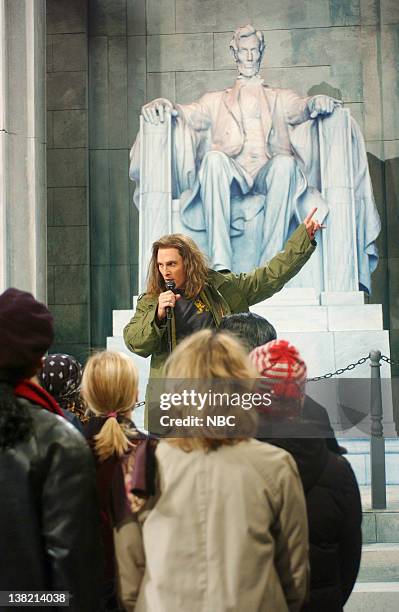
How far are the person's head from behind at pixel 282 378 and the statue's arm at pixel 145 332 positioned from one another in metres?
1.35

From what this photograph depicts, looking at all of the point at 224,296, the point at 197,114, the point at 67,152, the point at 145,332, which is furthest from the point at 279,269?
the point at 67,152

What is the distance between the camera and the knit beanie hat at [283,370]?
229cm

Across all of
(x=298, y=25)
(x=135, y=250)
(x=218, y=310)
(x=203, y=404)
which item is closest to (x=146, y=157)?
(x=135, y=250)

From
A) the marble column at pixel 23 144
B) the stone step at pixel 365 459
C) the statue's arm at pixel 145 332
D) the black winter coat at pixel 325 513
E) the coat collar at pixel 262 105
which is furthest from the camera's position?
the coat collar at pixel 262 105

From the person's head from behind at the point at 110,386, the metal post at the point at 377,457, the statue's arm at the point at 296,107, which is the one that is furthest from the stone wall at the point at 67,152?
the person's head from behind at the point at 110,386

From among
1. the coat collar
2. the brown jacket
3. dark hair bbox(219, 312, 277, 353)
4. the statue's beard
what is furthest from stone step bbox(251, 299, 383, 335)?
the brown jacket

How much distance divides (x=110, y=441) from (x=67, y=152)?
7.15 meters

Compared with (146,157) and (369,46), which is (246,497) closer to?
(146,157)

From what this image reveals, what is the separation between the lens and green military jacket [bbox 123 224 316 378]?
368 centimetres

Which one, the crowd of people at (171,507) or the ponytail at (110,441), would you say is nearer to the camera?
the crowd of people at (171,507)

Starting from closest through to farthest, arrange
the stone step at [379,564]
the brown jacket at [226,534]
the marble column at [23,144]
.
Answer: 1. the brown jacket at [226,534]
2. the stone step at [379,564]
3. the marble column at [23,144]

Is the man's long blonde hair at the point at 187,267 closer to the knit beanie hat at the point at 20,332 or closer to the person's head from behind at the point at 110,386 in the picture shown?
the person's head from behind at the point at 110,386

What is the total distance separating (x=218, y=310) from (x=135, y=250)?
5.41 metres

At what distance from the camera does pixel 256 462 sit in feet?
6.80
